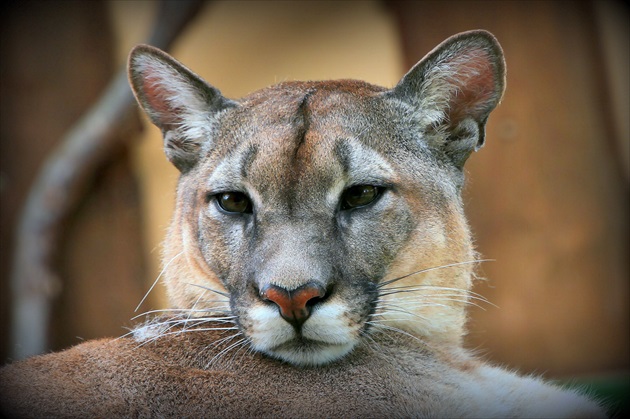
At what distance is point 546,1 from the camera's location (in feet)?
29.3

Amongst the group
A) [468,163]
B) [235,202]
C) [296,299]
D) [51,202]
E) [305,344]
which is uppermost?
[468,163]

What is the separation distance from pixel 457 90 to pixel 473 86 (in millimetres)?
98

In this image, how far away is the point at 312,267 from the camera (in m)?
3.84

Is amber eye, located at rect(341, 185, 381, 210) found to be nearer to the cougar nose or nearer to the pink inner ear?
the cougar nose

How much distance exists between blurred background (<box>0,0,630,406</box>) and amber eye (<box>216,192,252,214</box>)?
14.6 feet

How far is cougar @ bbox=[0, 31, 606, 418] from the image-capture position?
12.7ft

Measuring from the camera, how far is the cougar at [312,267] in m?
3.87

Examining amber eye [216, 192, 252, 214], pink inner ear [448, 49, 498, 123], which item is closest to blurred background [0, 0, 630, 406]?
pink inner ear [448, 49, 498, 123]

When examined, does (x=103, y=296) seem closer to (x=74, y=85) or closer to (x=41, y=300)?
(x=41, y=300)

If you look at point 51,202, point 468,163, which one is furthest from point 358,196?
point 51,202

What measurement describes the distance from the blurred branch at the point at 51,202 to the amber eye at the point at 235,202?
5654 mm

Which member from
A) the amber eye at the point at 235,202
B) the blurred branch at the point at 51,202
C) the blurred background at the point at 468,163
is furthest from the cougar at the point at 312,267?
the blurred branch at the point at 51,202

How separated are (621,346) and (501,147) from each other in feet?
9.32

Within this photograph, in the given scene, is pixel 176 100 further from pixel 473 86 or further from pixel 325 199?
pixel 473 86
